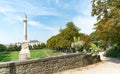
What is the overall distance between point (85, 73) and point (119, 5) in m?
8.04

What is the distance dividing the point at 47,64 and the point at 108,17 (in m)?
9.17

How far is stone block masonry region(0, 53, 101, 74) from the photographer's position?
9.71m

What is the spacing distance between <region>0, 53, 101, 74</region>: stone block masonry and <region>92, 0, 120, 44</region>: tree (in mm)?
3127

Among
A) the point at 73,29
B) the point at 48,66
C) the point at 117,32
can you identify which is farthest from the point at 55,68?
the point at 73,29

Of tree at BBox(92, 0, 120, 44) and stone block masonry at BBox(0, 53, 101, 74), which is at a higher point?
tree at BBox(92, 0, 120, 44)

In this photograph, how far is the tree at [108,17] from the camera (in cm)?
1613

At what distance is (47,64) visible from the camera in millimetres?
11766

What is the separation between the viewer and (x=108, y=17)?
704 inches

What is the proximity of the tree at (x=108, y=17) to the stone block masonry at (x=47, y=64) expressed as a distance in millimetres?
3127

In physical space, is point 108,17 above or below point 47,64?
above

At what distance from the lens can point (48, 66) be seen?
1180 cm

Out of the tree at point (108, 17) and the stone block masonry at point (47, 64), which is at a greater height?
the tree at point (108, 17)

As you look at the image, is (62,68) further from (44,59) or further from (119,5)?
(119,5)

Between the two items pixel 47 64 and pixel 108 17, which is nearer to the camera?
pixel 47 64
